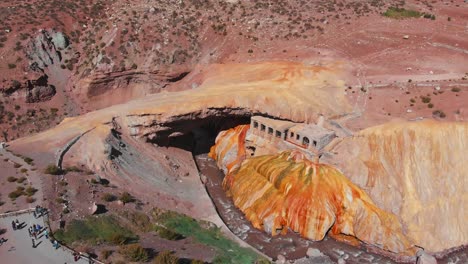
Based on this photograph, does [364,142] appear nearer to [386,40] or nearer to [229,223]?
[229,223]

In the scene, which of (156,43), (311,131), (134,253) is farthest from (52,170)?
(156,43)

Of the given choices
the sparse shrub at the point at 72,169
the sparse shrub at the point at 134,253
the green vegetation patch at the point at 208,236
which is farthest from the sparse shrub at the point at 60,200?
the sparse shrub at the point at 134,253

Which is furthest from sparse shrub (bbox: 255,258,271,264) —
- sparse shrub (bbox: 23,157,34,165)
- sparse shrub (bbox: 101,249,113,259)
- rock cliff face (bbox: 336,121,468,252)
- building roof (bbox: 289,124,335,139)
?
sparse shrub (bbox: 23,157,34,165)

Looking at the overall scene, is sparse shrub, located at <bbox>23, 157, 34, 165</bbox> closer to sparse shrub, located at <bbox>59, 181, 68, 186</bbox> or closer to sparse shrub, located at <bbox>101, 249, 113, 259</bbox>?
sparse shrub, located at <bbox>59, 181, 68, 186</bbox>

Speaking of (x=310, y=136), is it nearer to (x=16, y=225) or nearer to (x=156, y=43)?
(x=16, y=225)

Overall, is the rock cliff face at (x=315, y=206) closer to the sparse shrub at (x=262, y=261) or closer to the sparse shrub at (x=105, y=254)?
the sparse shrub at (x=262, y=261)

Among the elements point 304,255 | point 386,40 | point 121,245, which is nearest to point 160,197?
point 121,245

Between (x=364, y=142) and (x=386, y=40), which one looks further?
(x=386, y=40)
